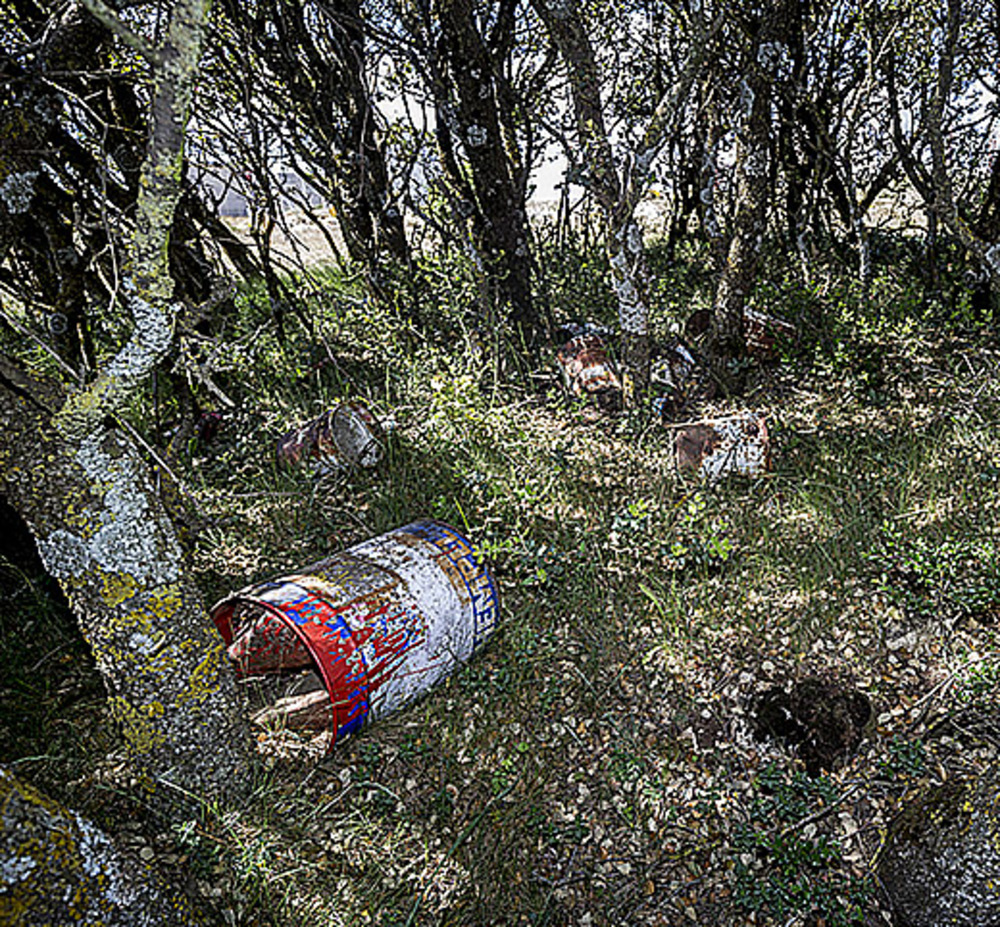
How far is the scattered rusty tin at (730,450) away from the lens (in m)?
3.24

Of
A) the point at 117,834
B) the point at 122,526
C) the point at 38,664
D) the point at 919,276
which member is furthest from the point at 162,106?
the point at 919,276

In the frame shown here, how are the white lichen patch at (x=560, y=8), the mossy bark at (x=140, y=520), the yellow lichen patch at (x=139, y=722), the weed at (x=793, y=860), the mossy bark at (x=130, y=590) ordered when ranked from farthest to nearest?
the white lichen patch at (x=560, y=8) < the yellow lichen patch at (x=139, y=722) < the weed at (x=793, y=860) < the mossy bark at (x=130, y=590) < the mossy bark at (x=140, y=520)

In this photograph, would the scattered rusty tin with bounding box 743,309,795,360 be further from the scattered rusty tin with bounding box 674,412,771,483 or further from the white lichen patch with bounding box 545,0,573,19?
the white lichen patch with bounding box 545,0,573,19

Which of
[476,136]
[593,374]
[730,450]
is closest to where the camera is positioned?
[730,450]

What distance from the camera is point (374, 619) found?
2439 mm

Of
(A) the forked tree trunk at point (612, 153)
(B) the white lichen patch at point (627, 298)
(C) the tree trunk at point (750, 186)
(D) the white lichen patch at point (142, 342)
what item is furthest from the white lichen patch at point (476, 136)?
(D) the white lichen patch at point (142, 342)

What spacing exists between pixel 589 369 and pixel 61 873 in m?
3.36

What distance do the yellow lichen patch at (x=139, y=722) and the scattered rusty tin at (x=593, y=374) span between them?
9.19ft

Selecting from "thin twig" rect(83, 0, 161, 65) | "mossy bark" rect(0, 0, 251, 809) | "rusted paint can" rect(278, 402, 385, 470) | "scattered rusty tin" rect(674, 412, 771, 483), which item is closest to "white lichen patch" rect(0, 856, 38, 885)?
"mossy bark" rect(0, 0, 251, 809)

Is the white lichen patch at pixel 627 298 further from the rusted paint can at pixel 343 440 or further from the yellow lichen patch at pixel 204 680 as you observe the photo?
the yellow lichen patch at pixel 204 680

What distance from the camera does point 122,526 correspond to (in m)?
A: 1.88

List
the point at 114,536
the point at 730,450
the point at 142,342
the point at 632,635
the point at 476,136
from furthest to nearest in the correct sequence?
the point at 476,136 < the point at 730,450 < the point at 632,635 < the point at 114,536 < the point at 142,342

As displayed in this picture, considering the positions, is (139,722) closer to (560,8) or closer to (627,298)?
(627,298)

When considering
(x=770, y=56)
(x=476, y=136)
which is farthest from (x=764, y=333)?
(x=476, y=136)
